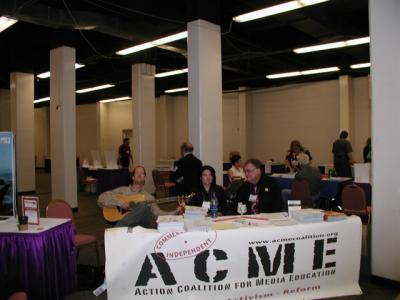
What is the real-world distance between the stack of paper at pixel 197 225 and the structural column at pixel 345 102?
9.62 m

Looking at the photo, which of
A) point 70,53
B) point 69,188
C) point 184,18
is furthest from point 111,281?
point 70,53

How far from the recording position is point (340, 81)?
37.8ft

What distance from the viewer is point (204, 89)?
579 centimetres

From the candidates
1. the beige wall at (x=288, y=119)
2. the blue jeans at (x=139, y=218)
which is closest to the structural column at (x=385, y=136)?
the blue jeans at (x=139, y=218)

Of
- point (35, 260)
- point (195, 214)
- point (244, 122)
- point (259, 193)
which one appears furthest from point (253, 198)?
point (244, 122)

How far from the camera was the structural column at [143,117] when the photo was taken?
9.45m

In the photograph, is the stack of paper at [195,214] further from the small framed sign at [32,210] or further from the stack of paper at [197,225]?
the small framed sign at [32,210]

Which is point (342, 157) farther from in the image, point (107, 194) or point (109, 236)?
point (109, 236)

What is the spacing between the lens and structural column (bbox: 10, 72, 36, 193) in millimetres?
10648

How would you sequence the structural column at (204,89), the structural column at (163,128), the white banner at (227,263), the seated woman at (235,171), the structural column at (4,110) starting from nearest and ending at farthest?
the white banner at (227,263) < the structural column at (204,89) < the seated woman at (235,171) < the structural column at (4,110) < the structural column at (163,128)

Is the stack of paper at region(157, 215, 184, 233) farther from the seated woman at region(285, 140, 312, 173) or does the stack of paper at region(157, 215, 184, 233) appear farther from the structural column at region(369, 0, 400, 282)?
the seated woman at region(285, 140, 312, 173)

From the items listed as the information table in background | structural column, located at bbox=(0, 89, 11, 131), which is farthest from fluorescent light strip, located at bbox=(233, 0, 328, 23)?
structural column, located at bbox=(0, 89, 11, 131)

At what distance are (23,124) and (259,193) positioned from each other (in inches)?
368

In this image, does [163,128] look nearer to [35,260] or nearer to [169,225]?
[35,260]
